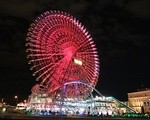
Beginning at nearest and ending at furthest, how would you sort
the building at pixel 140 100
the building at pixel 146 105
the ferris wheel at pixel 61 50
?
the ferris wheel at pixel 61 50, the building at pixel 146 105, the building at pixel 140 100

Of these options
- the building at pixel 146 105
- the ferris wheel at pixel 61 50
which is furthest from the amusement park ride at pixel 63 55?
the building at pixel 146 105

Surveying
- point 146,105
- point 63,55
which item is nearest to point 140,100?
point 146,105

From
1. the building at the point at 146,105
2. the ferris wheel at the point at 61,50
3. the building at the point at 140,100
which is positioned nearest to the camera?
the ferris wheel at the point at 61,50

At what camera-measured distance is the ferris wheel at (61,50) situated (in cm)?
7081

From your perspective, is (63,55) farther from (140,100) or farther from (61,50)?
(140,100)

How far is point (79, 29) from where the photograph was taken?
78.3 meters

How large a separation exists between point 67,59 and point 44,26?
41.4ft

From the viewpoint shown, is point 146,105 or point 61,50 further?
point 146,105

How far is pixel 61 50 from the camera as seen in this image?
2980 inches

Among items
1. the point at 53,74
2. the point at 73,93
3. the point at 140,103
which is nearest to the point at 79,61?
the point at 53,74

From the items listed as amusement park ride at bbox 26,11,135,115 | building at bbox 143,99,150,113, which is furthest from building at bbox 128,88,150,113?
amusement park ride at bbox 26,11,135,115

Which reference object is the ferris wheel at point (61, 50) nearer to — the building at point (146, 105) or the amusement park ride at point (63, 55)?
the amusement park ride at point (63, 55)

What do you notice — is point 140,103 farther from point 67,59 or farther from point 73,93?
point 67,59

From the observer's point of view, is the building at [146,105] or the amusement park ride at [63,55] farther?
the building at [146,105]
